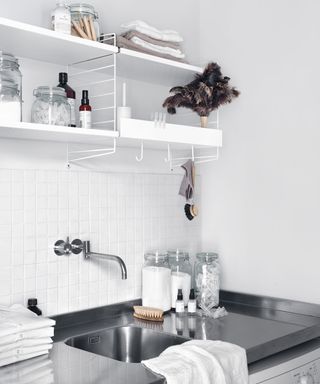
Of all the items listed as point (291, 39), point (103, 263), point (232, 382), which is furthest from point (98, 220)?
point (291, 39)

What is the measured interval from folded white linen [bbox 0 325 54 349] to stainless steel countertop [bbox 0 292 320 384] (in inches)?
3.1

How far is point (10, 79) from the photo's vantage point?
194 cm

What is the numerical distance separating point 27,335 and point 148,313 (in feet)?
2.28

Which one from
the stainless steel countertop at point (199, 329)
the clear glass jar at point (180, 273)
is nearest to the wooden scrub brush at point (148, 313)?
the stainless steel countertop at point (199, 329)

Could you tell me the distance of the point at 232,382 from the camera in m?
1.95

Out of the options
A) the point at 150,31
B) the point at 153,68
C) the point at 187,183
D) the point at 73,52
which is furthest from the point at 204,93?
the point at 73,52

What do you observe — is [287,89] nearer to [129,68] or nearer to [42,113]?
[129,68]

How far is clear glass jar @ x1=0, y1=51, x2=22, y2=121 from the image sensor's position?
1.89 m

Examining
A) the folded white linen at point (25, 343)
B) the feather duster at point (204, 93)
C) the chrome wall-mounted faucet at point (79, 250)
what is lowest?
the folded white linen at point (25, 343)

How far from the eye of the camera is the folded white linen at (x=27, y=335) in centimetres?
182

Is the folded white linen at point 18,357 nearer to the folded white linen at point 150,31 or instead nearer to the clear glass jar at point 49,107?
the clear glass jar at point 49,107

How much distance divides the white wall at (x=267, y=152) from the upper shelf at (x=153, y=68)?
0.34m

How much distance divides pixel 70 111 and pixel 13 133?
22cm

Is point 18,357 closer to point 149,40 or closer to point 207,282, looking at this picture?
point 207,282
